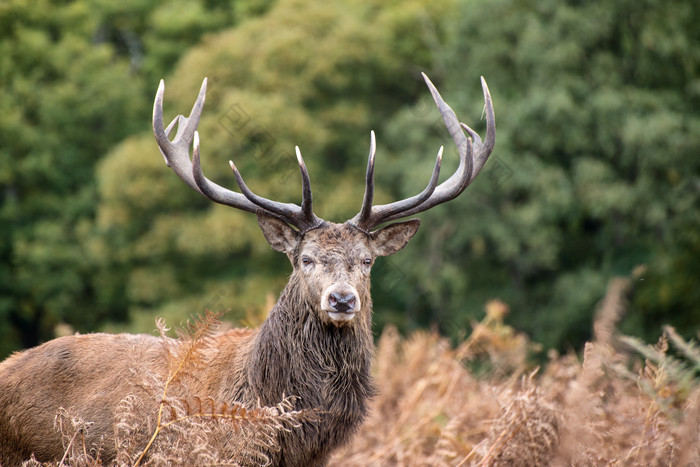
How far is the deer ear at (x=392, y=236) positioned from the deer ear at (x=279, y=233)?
0.59 m

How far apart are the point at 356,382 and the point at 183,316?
18984 millimetres

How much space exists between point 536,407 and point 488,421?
Result: 0.71m

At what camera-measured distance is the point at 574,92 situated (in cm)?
2425

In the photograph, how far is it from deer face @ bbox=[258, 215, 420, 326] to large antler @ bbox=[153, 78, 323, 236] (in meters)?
0.09

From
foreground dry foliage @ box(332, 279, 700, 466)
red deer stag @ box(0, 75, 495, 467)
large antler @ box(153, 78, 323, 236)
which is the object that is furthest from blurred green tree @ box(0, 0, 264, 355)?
red deer stag @ box(0, 75, 495, 467)

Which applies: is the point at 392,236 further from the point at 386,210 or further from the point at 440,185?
the point at 440,185

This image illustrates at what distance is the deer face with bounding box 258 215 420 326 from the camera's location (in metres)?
5.05

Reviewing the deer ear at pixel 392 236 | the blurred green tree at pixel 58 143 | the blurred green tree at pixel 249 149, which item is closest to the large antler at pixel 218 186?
the deer ear at pixel 392 236

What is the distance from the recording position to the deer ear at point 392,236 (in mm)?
5891

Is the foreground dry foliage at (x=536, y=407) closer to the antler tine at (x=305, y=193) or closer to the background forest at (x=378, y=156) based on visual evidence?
the antler tine at (x=305, y=193)

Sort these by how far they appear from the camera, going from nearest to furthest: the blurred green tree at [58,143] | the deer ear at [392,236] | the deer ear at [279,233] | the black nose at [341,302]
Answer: the black nose at [341,302], the deer ear at [279,233], the deer ear at [392,236], the blurred green tree at [58,143]

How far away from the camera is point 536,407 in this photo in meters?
5.11

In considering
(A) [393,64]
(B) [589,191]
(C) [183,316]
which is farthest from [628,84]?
(C) [183,316]

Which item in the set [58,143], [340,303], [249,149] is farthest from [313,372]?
[58,143]
